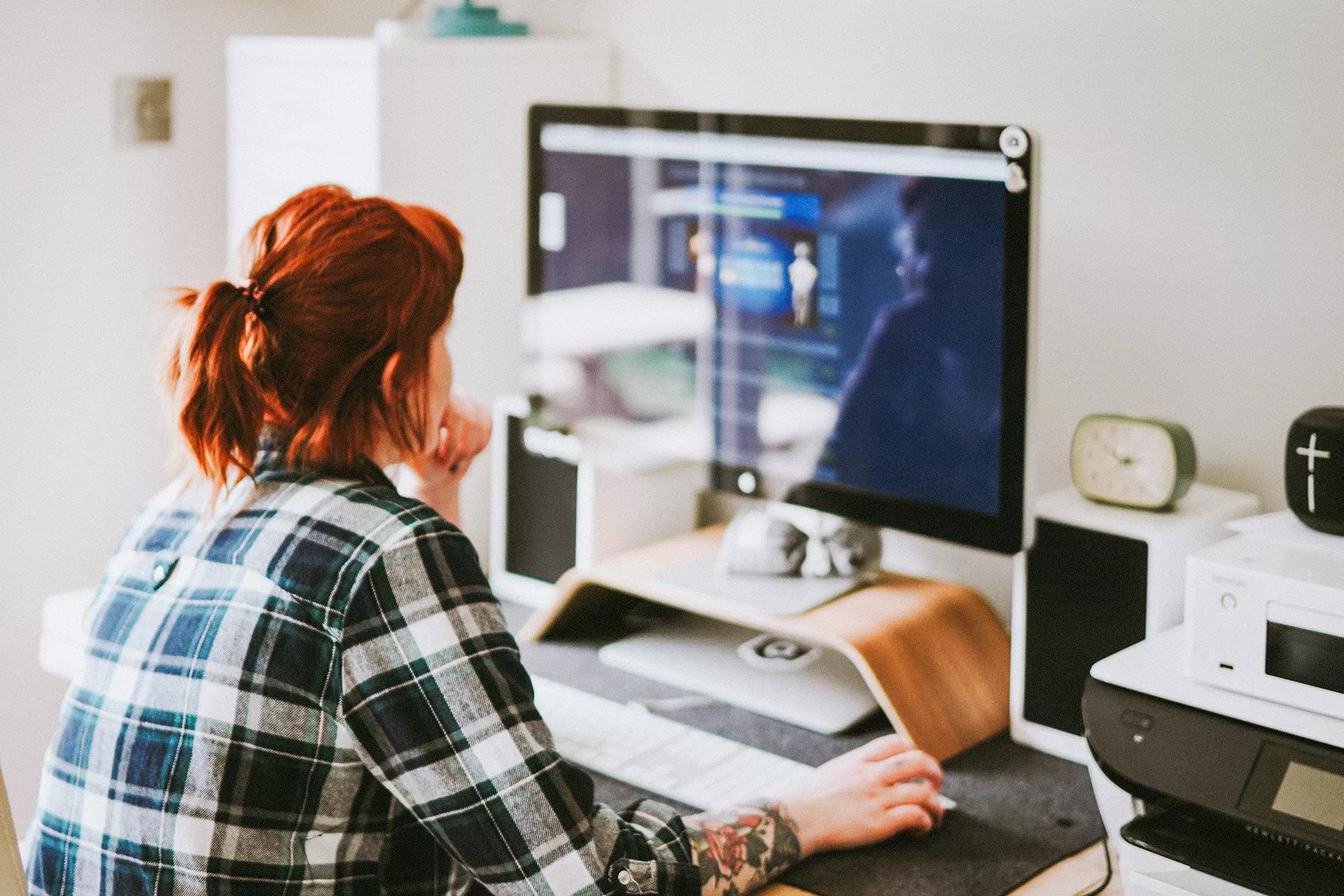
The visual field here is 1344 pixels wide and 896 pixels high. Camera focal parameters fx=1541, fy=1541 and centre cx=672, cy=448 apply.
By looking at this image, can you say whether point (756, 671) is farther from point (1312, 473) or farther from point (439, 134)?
point (439, 134)

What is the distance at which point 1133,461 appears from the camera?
1.51 meters

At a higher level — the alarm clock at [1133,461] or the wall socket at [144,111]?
the wall socket at [144,111]

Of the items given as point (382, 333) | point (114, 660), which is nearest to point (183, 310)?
point (382, 333)

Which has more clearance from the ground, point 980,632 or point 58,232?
point 58,232

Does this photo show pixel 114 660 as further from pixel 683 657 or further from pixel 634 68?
pixel 634 68

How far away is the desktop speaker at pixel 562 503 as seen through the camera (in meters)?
1.88

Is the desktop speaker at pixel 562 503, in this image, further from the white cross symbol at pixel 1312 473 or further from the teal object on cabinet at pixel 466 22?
the white cross symbol at pixel 1312 473

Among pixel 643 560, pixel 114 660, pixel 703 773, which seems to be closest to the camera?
pixel 114 660

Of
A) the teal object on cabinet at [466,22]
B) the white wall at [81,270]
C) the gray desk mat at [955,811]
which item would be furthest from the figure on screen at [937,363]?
the white wall at [81,270]

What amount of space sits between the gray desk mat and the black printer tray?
13cm

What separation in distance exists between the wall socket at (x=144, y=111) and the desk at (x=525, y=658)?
67 centimetres

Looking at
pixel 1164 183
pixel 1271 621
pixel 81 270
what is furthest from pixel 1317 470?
pixel 81 270

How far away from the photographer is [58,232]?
209 centimetres

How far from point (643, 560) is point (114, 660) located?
76cm
